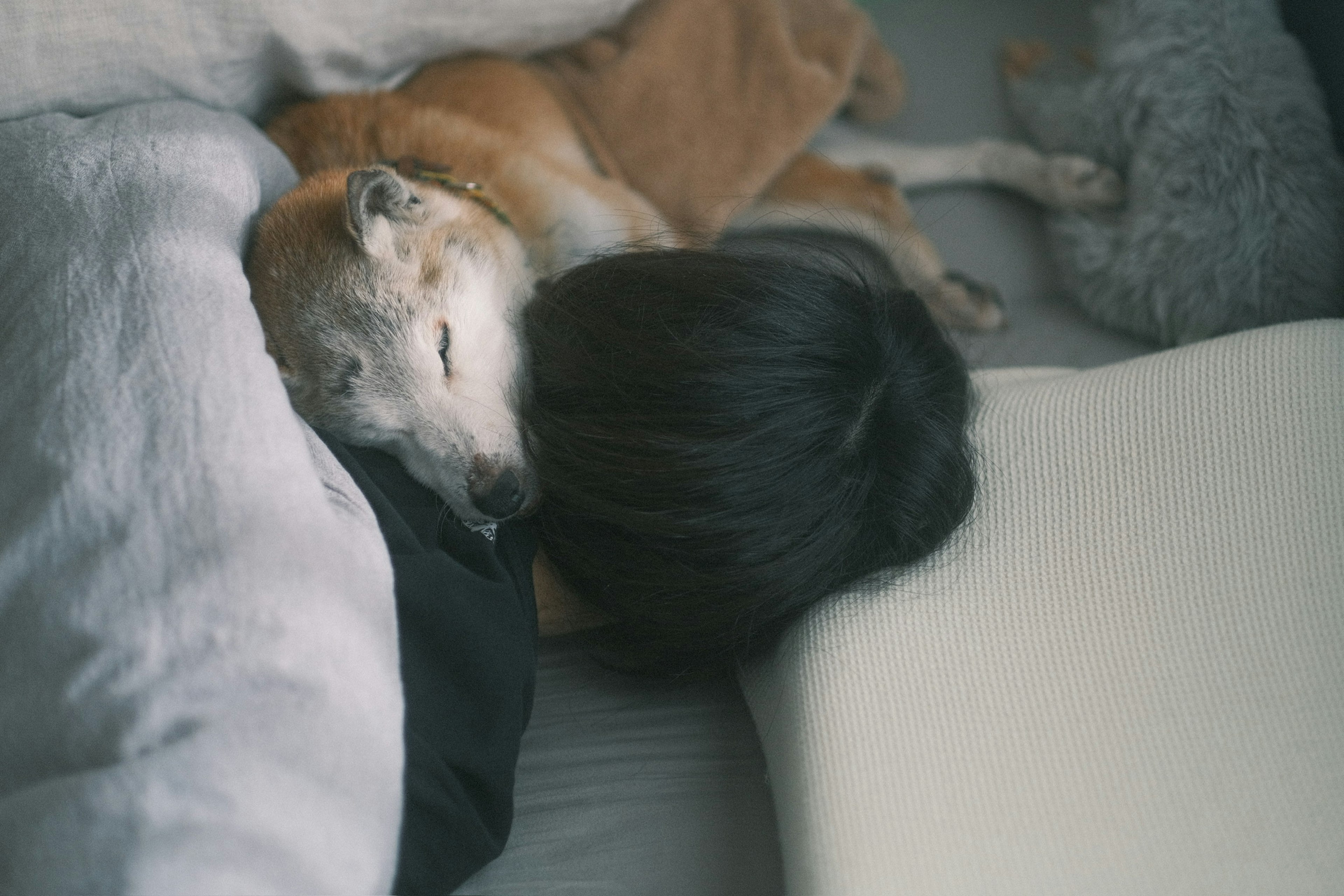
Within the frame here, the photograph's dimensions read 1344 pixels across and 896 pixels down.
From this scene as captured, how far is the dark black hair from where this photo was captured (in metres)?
1.10

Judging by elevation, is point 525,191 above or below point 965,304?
above

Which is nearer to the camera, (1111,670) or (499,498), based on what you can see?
(1111,670)

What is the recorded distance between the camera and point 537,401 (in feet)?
4.12

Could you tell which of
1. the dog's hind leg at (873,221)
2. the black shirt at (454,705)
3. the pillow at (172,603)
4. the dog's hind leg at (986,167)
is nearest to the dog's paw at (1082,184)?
the dog's hind leg at (986,167)

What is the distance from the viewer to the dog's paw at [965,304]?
1742 mm

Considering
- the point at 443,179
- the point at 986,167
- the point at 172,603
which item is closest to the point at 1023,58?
the point at 986,167

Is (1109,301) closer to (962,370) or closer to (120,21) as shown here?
(962,370)

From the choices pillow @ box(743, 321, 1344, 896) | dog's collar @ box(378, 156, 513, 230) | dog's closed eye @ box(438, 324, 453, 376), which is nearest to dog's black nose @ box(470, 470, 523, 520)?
dog's closed eye @ box(438, 324, 453, 376)

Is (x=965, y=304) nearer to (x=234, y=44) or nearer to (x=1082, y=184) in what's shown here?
(x=1082, y=184)

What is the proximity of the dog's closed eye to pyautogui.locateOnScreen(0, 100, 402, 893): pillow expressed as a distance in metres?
0.29

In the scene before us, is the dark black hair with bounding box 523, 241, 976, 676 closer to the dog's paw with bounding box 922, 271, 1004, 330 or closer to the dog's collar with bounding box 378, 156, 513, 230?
the dog's collar with bounding box 378, 156, 513, 230

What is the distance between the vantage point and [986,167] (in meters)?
1.90

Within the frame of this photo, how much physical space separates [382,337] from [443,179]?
0.33 meters

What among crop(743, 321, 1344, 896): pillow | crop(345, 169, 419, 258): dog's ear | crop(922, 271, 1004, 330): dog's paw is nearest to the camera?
crop(743, 321, 1344, 896): pillow
